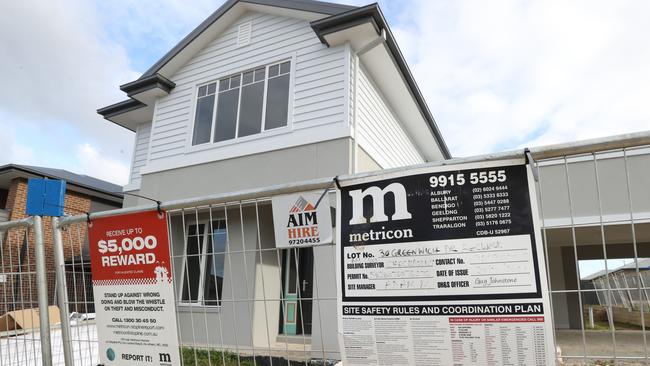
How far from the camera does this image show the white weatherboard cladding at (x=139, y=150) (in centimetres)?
1306

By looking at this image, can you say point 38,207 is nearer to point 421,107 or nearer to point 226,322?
point 226,322

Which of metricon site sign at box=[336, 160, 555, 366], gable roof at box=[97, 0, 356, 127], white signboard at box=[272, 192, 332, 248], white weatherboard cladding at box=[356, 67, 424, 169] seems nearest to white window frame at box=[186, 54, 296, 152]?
gable roof at box=[97, 0, 356, 127]

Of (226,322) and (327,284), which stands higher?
(327,284)

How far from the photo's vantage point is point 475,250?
6.86ft

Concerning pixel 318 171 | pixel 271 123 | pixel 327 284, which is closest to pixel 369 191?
pixel 327 284

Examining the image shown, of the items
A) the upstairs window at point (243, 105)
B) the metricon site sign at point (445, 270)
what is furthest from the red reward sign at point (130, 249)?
the upstairs window at point (243, 105)

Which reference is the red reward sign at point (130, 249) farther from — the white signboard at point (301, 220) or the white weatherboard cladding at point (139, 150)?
the white weatherboard cladding at point (139, 150)

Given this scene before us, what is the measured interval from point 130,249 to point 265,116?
6.80 meters

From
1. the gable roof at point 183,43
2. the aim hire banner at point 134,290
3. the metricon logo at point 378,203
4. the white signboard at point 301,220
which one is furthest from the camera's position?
the gable roof at point 183,43

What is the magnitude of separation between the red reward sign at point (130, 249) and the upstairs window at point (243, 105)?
20.8 feet

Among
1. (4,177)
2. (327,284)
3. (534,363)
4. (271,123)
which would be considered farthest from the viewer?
(4,177)

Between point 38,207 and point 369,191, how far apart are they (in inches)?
104

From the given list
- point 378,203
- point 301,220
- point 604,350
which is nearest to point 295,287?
point 604,350

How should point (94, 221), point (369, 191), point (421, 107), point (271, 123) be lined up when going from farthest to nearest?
point (421, 107), point (271, 123), point (94, 221), point (369, 191)
